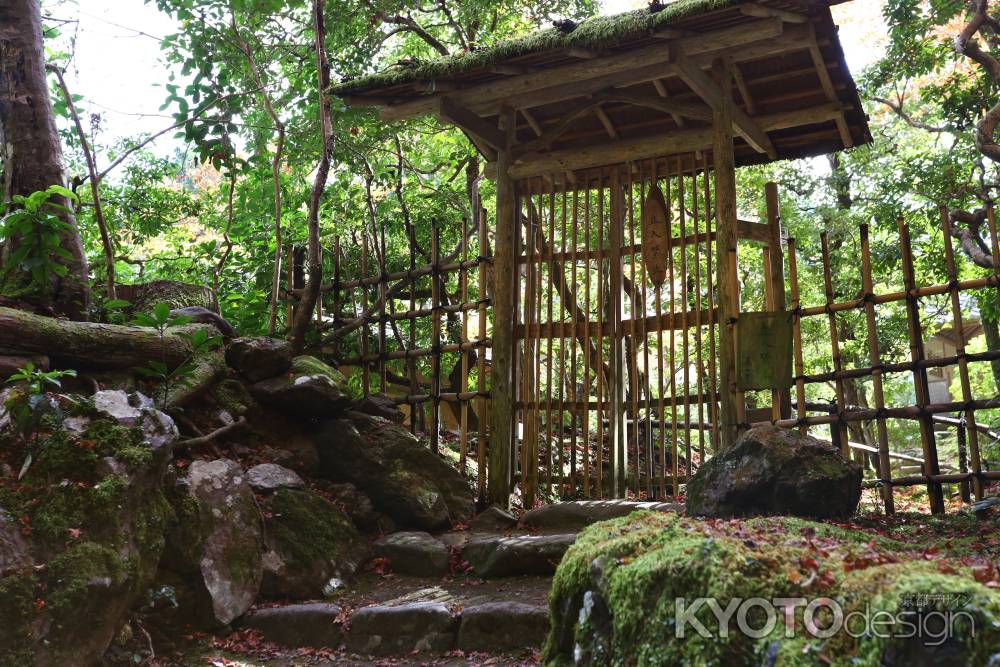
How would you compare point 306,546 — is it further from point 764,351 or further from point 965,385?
point 965,385

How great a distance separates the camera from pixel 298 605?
461cm

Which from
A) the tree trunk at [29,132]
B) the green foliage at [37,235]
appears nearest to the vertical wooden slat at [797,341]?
the green foliage at [37,235]

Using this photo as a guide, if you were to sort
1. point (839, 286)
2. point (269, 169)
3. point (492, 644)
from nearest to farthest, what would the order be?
point (492, 644) < point (269, 169) < point (839, 286)

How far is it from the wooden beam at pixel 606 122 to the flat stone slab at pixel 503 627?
14.9 ft

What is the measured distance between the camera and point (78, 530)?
11.9 ft

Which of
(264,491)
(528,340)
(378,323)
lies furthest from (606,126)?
(264,491)

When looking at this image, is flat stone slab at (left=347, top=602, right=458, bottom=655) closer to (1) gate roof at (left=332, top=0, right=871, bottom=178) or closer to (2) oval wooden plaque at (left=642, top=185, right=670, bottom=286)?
(2) oval wooden plaque at (left=642, top=185, right=670, bottom=286)

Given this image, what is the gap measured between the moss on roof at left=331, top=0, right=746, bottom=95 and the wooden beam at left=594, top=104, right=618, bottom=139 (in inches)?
43.0

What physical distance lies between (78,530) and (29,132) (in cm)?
371

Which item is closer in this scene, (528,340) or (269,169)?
(528,340)

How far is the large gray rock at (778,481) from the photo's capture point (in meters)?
4.40

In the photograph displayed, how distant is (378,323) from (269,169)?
3954 millimetres

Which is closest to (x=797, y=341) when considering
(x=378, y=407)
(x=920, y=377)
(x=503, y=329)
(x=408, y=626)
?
(x=920, y=377)

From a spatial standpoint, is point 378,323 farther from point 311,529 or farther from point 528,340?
point 311,529
